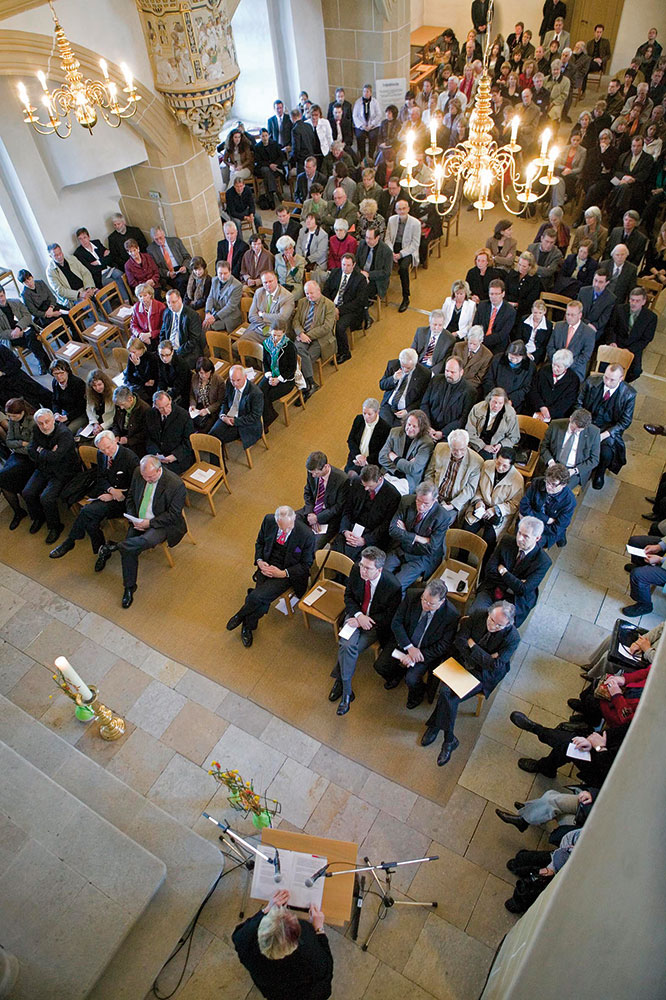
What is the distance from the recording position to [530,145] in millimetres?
11938

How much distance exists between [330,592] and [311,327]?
3.70 meters

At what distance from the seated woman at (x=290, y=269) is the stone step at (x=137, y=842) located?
589 centimetres

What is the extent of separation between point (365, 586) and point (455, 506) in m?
1.29

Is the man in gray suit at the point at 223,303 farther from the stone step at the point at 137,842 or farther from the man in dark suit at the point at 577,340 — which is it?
the stone step at the point at 137,842

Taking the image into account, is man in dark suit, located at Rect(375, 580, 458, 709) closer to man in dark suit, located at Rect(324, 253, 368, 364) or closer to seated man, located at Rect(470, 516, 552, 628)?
seated man, located at Rect(470, 516, 552, 628)

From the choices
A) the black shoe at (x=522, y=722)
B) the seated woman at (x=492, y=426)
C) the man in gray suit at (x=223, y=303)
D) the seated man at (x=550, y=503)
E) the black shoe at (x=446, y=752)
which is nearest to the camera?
the black shoe at (x=522, y=722)

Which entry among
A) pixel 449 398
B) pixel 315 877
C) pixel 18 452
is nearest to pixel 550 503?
pixel 449 398

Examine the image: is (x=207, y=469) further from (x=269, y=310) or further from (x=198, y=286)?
(x=198, y=286)

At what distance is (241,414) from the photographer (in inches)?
269

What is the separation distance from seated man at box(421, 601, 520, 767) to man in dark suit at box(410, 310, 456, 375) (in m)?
3.22

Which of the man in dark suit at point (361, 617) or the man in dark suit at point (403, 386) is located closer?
the man in dark suit at point (361, 617)

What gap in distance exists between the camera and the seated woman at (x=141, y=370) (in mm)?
7328

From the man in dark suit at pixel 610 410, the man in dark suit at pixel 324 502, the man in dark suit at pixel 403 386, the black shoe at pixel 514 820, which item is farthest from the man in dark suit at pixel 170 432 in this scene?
the black shoe at pixel 514 820

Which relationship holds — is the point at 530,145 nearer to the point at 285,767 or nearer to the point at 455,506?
the point at 455,506
